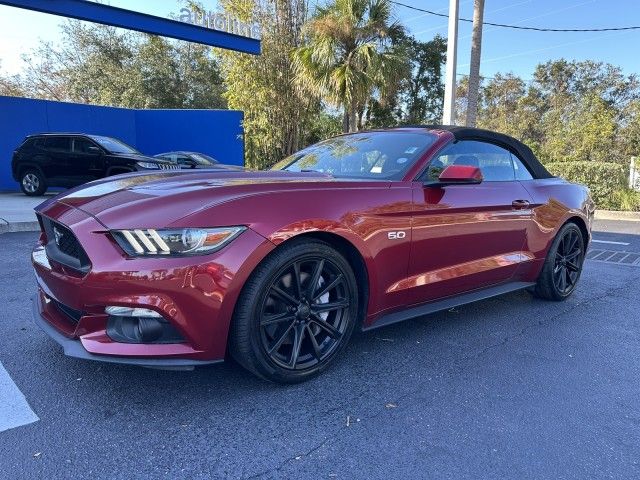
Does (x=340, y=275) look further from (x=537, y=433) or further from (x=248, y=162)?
(x=248, y=162)

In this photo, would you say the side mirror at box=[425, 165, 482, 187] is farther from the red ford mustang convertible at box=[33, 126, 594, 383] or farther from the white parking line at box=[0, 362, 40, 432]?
the white parking line at box=[0, 362, 40, 432]

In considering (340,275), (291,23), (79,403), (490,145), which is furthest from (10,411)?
(291,23)

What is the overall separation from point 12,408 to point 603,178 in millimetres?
13571

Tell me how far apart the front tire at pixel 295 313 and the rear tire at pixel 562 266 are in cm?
230

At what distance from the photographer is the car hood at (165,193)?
2207 mm

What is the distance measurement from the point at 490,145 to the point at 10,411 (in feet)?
12.0

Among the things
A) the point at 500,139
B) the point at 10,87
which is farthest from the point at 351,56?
the point at 10,87

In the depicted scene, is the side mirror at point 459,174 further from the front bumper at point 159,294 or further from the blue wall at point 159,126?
the blue wall at point 159,126

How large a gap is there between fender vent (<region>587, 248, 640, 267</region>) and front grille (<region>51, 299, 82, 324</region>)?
20.8 ft

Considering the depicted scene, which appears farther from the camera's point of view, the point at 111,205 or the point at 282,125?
the point at 282,125

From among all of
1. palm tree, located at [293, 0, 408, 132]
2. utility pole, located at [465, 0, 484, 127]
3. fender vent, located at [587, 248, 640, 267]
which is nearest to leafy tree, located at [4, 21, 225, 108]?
palm tree, located at [293, 0, 408, 132]

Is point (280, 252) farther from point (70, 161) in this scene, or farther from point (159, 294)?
point (70, 161)

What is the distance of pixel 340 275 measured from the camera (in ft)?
8.77

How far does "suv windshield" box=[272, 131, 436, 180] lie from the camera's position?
3197 mm
